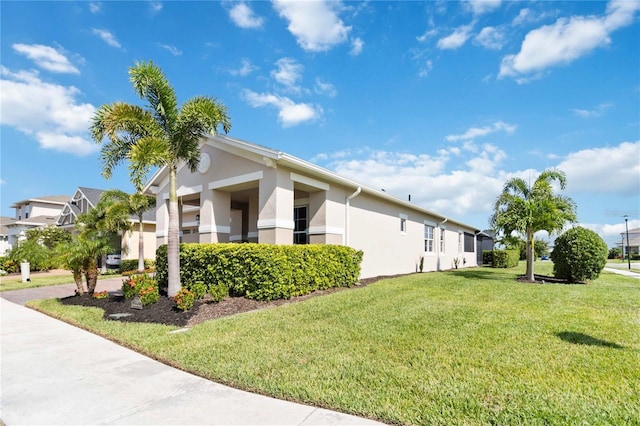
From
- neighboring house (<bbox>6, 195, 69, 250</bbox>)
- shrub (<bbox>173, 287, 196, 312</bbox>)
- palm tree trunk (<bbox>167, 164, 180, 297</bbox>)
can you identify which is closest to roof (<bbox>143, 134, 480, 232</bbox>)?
palm tree trunk (<bbox>167, 164, 180, 297</bbox>)

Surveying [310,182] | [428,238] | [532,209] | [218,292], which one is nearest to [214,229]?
[310,182]

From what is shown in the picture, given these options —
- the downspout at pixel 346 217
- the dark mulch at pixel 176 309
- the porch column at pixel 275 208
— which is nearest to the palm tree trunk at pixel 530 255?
the downspout at pixel 346 217

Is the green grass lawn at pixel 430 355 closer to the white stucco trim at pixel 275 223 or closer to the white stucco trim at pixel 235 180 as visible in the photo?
the white stucco trim at pixel 275 223

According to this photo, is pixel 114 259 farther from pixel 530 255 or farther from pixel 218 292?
pixel 530 255

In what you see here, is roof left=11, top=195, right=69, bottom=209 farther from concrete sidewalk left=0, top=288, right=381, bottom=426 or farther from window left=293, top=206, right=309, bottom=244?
concrete sidewalk left=0, top=288, right=381, bottom=426

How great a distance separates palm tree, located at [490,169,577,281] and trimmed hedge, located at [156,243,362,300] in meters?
7.56

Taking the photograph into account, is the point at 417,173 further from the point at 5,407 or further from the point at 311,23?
the point at 5,407

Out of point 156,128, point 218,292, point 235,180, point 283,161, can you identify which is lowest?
point 218,292

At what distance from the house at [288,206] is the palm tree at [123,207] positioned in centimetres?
433

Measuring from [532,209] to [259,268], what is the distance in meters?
10.9

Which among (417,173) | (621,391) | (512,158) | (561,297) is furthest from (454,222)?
(621,391)

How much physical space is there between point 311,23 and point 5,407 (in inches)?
398

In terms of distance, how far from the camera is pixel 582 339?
504cm

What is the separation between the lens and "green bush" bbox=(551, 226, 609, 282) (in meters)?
11.7
